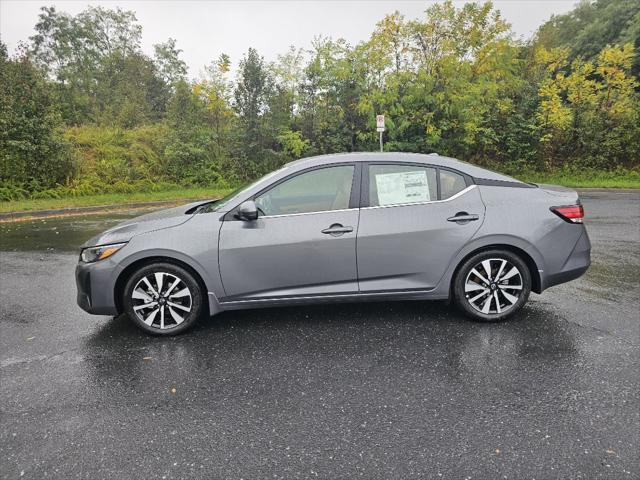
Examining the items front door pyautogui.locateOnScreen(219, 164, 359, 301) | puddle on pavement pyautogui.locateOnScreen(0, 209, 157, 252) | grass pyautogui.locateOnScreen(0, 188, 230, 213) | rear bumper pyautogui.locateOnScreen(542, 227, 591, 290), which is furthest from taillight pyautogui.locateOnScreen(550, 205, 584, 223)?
grass pyautogui.locateOnScreen(0, 188, 230, 213)

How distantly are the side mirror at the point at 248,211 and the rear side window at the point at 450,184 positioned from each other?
171 centimetres

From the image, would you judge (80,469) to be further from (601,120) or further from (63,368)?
(601,120)

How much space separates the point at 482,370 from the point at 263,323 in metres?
1.98

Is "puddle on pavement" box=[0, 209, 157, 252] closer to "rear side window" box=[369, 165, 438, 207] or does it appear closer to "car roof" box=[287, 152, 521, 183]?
"car roof" box=[287, 152, 521, 183]

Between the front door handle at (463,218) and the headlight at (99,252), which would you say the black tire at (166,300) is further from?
the front door handle at (463,218)

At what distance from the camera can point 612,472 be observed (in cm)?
212

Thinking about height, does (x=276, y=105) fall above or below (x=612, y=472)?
above

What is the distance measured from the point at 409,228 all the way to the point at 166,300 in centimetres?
225

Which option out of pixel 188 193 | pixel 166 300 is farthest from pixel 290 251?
pixel 188 193

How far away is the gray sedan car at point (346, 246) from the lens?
3.75 m

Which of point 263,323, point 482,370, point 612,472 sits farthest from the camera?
point 263,323

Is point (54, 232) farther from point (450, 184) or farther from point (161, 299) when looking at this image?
point (450, 184)

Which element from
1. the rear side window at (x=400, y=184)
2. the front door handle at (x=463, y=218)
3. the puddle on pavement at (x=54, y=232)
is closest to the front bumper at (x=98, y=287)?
the rear side window at (x=400, y=184)

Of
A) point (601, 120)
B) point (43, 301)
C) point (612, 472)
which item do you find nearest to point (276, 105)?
point (601, 120)
